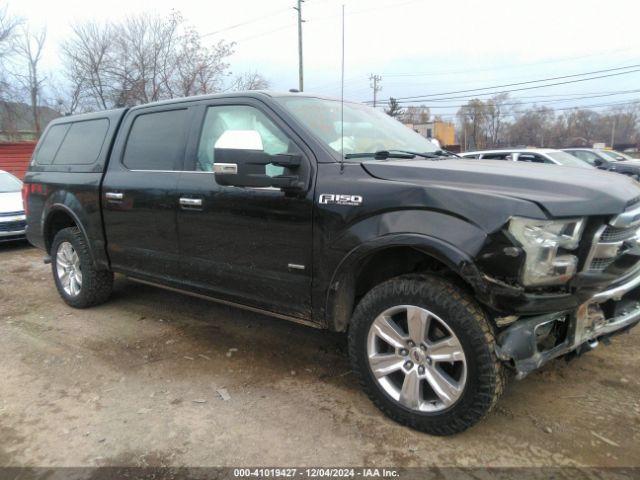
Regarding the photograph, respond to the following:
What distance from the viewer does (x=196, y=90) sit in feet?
84.7

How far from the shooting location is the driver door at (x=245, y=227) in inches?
117

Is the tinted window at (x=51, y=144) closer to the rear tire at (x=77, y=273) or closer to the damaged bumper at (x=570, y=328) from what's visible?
the rear tire at (x=77, y=273)

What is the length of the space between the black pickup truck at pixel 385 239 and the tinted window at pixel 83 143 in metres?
0.49

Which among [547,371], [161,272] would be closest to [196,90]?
[161,272]

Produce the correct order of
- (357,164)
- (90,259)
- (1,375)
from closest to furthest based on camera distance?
(357,164), (1,375), (90,259)

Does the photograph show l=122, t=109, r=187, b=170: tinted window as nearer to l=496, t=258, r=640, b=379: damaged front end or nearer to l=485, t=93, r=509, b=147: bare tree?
l=496, t=258, r=640, b=379: damaged front end

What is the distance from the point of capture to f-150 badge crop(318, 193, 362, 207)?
2.70m

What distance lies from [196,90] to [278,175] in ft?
82.1

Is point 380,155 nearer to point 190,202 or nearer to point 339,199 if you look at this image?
point 339,199

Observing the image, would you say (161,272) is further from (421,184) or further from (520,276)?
(520,276)

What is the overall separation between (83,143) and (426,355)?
3.89 m

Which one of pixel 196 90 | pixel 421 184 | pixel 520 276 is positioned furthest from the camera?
pixel 196 90

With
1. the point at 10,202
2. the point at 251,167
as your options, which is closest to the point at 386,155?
the point at 251,167

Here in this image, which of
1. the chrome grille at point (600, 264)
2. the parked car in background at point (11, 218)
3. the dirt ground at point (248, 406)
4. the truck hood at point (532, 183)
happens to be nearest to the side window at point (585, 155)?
the dirt ground at point (248, 406)
